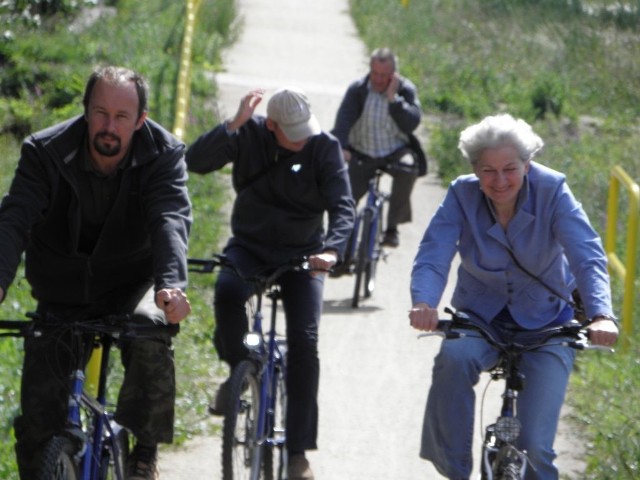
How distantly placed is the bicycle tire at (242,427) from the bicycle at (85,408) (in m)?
0.92

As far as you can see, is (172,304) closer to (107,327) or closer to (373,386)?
(107,327)

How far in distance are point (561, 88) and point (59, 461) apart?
16.1m

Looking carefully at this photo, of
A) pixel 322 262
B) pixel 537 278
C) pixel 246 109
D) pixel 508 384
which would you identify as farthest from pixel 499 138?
pixel 246 109

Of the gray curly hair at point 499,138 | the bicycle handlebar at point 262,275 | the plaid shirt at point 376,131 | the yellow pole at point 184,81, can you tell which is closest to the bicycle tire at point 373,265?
the plaid shirt at point 376,131

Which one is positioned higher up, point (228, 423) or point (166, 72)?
point (166, 72)

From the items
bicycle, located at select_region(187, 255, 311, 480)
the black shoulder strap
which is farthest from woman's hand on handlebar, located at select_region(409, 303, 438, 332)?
bicycle, located at select_region(187, 255, 311, 480)

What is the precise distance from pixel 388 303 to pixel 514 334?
6.00m

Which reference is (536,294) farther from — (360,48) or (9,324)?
(360,48)

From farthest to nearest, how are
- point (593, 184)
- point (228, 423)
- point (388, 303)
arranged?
point (593, 184), point (388, 303), point (228, 423)

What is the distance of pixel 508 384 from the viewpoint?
547cm

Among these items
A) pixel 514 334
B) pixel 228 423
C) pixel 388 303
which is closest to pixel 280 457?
pixel 228 423

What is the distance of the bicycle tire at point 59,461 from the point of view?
16.2ft

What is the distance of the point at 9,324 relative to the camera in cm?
492

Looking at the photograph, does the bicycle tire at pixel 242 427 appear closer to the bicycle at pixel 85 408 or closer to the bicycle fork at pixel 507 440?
the bicycle at pixel 85 408
